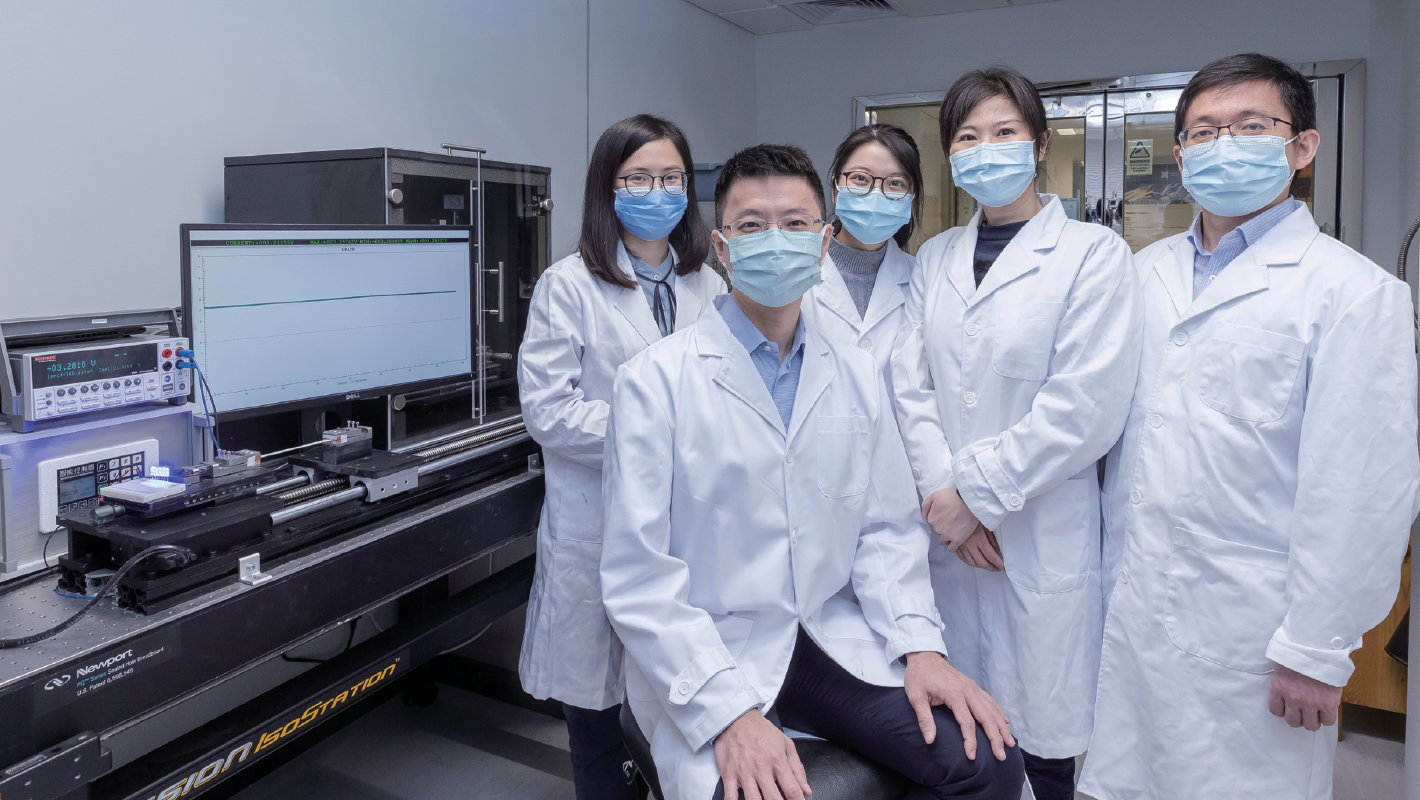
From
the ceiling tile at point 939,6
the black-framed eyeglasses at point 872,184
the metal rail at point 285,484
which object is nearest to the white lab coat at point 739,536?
the black-framed eyeglasses at point 872,184

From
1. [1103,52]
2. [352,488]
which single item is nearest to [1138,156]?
[1103,52]

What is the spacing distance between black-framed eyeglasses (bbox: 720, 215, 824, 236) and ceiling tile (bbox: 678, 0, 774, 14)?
3208 mm

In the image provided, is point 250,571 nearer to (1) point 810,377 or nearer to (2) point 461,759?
(1) point 810,377

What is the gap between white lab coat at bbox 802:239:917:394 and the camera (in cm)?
182

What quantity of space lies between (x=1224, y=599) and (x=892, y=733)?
58 centimetres

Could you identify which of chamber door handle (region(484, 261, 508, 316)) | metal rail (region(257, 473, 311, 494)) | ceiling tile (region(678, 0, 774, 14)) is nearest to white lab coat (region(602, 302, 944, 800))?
metal rail (region(257, 473, 311, 494))

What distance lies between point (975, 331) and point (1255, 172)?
1.56 feet

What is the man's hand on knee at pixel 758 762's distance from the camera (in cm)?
111

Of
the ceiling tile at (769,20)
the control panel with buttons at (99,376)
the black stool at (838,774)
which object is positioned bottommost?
the black stool at (838,774)

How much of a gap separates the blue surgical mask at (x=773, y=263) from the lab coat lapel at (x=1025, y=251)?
0.39 meters

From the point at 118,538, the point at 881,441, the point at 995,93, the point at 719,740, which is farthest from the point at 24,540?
the point at 995,93

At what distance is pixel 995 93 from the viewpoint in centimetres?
167

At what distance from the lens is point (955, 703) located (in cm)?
124

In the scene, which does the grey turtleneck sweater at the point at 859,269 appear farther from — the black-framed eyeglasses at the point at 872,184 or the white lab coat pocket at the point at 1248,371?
the white lab coat pocket at the point at 1248,371
